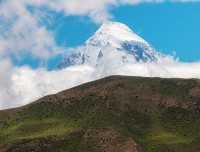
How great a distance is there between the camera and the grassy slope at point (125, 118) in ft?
551

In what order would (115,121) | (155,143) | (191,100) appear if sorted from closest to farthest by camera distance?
(155,143), (115,121), (191,100)

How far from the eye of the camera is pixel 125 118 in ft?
596

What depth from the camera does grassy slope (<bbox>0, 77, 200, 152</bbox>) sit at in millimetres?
168000

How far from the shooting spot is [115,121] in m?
179

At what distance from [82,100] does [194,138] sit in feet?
163

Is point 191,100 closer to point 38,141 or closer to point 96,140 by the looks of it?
point 96,140

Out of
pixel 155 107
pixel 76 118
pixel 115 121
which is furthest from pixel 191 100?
pixel 76 118

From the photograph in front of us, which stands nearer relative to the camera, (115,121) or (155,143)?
(155,143)

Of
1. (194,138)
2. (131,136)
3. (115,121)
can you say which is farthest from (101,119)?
(194,138)

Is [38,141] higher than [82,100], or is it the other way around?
[82,100]

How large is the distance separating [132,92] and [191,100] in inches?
936

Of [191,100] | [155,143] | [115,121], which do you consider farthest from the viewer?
[191,100]

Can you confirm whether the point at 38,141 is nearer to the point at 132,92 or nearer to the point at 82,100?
the point at 82,100

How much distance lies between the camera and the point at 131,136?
167625 millimetres
